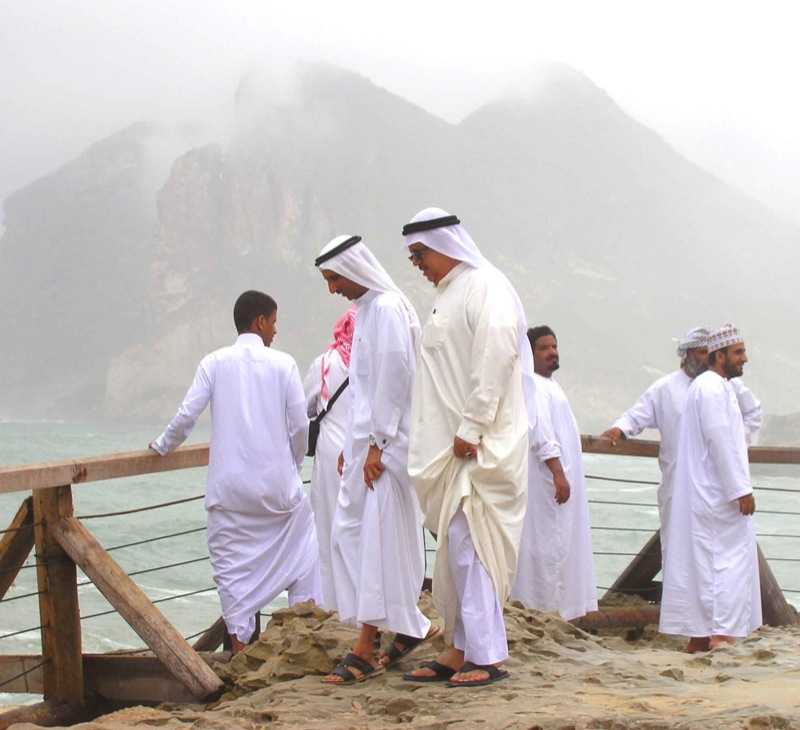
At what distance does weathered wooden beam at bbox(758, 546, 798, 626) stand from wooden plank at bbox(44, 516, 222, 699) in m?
3.36

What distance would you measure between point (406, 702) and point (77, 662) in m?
1.54

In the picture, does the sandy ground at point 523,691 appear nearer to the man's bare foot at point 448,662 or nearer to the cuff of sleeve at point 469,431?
the man's bare foot at point 448,662

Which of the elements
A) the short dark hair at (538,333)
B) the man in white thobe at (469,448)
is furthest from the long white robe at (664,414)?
the man in white thobe at (469,448)

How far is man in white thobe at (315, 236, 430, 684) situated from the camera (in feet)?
14.9

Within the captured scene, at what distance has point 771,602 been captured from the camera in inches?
274

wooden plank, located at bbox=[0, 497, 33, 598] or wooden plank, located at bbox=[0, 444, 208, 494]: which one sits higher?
wooden plank, located at bbox=[0, 444, 208, 494]

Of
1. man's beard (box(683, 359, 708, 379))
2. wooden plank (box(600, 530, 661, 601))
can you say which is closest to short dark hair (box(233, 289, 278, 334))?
man's beard (box(683, 359, 708, 379))

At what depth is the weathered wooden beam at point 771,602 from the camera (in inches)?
273

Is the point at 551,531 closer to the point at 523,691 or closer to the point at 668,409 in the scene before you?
the point at 668,409

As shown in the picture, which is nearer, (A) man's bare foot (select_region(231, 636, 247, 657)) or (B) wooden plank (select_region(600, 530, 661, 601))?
(A) man's bare foot (select_region(231, 636, 247, 657))

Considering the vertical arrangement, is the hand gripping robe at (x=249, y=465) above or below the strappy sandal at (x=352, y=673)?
above

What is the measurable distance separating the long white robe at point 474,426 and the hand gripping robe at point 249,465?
1.55 meters

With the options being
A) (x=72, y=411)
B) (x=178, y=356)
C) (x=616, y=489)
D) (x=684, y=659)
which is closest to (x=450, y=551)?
(x=684, y=659)

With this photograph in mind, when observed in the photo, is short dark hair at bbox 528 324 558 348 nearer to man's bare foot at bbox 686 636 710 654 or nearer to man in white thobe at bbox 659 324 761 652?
man in white thobe at bbox 659 324 761 652
